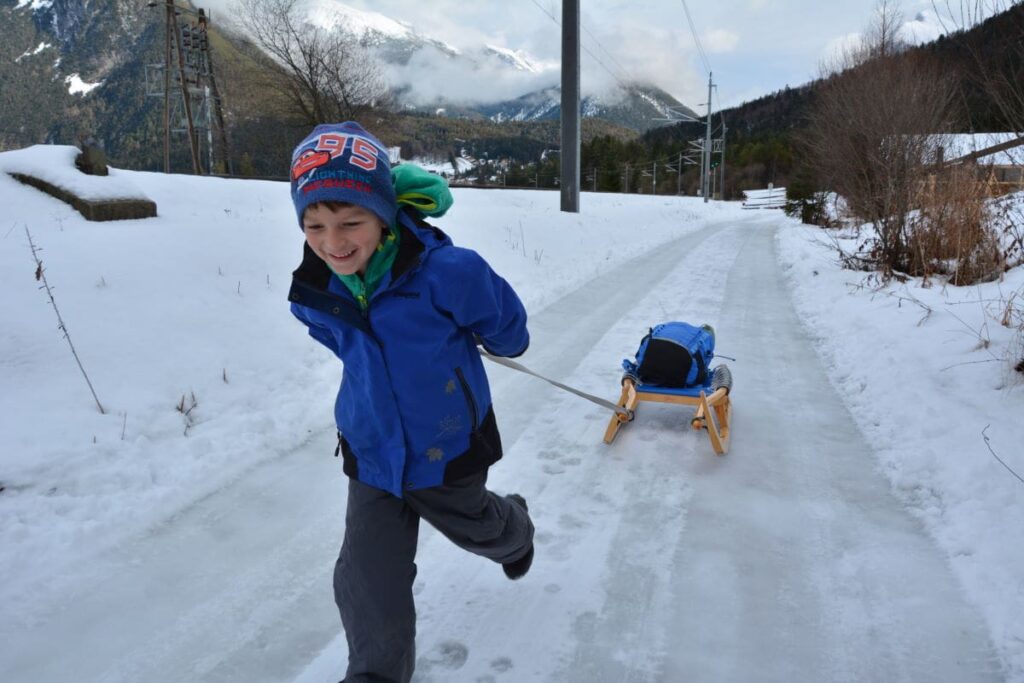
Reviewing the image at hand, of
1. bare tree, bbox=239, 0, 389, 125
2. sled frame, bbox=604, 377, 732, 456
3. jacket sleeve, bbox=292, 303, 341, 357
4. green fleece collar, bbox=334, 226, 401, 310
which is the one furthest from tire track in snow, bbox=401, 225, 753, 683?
bare tree, bbox=239, 0, 389, 125

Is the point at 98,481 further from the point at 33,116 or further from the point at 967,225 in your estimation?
the point at 33,116

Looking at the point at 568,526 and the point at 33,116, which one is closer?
the point at 568,526

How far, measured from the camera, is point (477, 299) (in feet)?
5.79

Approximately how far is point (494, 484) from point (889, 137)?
28.3ft

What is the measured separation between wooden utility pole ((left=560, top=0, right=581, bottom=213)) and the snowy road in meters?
13.1

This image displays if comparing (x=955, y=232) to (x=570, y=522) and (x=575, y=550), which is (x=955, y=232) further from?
(x=575, y=550)

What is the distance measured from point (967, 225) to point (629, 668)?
618 cm

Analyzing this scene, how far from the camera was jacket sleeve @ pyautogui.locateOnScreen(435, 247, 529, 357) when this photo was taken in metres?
1.73

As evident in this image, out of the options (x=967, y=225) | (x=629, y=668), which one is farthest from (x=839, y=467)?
(x=967, y=225)

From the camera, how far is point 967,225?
6.08 metres

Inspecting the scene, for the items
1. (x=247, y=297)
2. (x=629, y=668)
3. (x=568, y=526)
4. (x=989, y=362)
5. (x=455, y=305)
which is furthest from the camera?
(x=247, y=297)

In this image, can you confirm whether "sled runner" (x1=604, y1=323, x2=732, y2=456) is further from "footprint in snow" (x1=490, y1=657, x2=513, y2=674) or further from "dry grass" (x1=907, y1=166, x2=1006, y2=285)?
"dry grass" (x1=907, y1=166, x2=1006, y2=285)

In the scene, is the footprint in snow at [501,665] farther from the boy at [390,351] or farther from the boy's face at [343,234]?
the boy's face at [343,234]

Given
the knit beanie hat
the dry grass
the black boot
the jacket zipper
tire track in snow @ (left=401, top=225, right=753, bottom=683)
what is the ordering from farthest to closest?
the dry grass, the black boot, tire track in snow @ (left=401, top=225, right=753, bottom=683), the jacket zipper, the knit beanie hat
